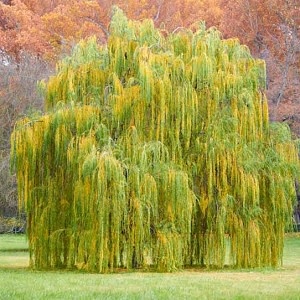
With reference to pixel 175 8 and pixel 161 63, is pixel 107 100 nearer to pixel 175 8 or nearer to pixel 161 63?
pixel 161 63

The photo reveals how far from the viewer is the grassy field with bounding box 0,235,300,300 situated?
458 inches

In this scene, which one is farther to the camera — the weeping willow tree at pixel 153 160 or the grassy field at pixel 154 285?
the weeping willow tree at pixel 153 160

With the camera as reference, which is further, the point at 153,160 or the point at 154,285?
the point at 153,160

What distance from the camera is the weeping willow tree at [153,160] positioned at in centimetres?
1653

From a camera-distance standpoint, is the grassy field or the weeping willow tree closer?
the grassy field

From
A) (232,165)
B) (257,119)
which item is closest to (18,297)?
(232,165)

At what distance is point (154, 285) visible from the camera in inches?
513

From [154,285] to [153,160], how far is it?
14.8 feet

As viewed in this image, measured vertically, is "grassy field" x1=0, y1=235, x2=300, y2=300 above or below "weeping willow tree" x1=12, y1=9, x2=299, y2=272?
below

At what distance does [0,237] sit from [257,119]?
2267 centimetres

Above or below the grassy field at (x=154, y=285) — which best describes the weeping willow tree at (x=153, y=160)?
above

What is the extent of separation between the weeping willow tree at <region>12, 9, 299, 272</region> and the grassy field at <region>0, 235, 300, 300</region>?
3.01ft

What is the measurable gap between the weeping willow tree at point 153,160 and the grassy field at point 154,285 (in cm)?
92

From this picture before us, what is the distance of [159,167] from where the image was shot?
667 inches
